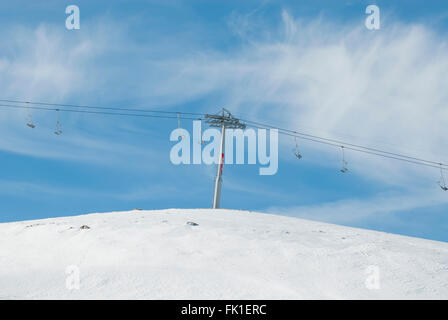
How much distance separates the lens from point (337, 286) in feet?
46.6

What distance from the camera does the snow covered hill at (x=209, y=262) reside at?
1365cm

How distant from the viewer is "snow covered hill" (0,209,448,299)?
13.6m

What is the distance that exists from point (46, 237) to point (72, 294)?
8760mm

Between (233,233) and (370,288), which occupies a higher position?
(233,233)

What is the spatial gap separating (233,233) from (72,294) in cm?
838

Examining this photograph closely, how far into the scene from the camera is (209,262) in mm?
16297

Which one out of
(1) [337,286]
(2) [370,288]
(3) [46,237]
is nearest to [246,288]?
(1) [337,286]
